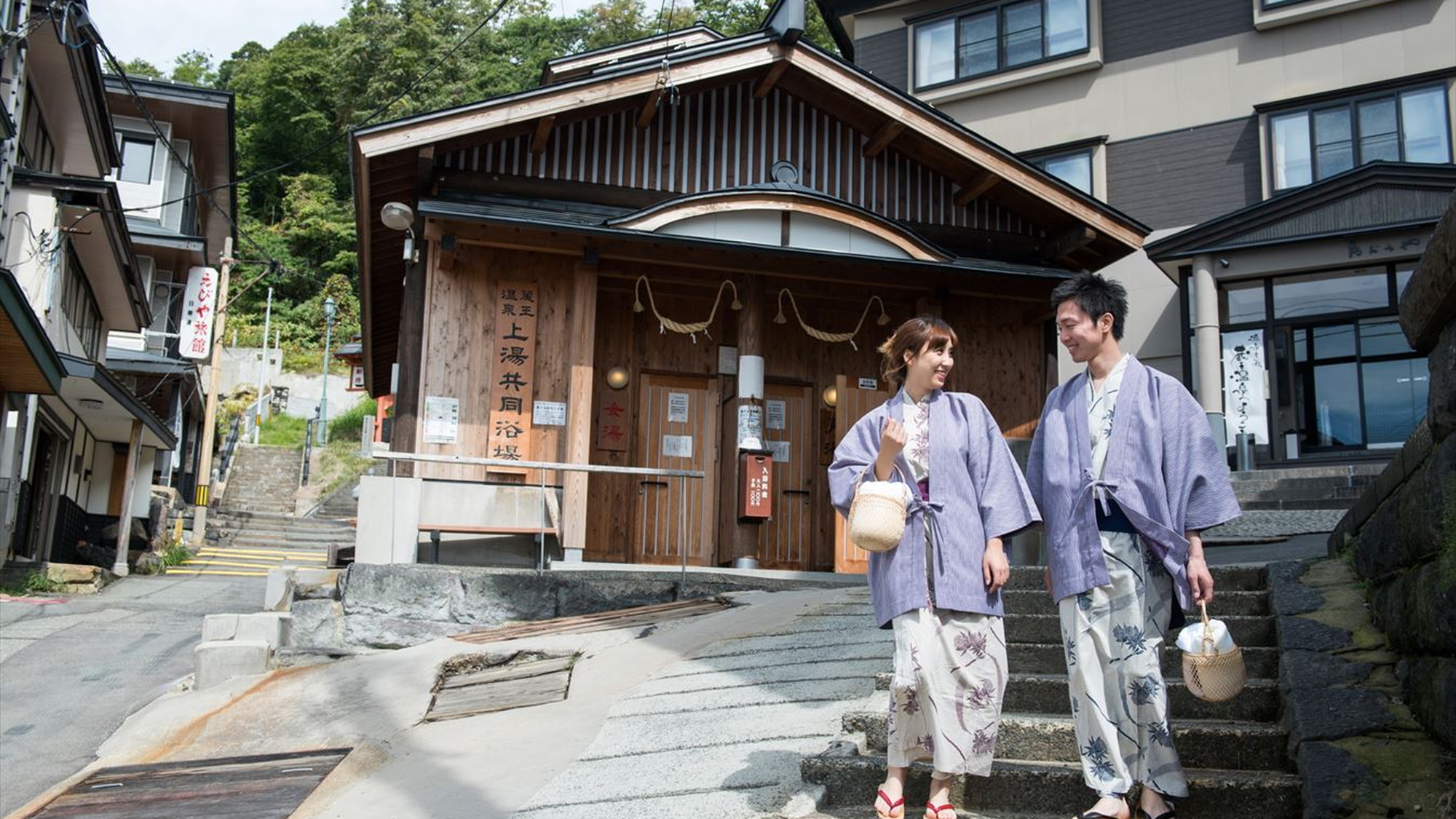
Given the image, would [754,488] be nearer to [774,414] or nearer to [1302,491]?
[774,414]

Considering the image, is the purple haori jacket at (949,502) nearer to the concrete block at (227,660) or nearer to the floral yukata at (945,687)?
the floral yukata at (945,687)

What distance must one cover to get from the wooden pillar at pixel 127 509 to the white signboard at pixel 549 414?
11.8 meters

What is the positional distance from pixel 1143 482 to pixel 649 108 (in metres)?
9.35

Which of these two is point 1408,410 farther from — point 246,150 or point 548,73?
point 246,150

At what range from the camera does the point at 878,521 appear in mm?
4578

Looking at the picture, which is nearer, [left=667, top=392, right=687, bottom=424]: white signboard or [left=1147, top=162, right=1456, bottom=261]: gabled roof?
[left=667, top=392, right=687, bottom=424]: white signboard

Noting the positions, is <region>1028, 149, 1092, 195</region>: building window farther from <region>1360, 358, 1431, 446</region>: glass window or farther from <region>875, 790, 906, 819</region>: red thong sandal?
<region>875, 790, 906, 819</region>: red thong sandal

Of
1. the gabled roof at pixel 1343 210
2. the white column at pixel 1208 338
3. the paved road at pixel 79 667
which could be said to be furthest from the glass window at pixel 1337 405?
the paved road at pixel 79 667

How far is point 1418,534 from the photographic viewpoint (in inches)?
194

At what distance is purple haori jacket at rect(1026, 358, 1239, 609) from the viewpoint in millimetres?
4457

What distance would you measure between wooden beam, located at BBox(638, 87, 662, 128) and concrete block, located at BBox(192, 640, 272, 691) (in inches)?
264

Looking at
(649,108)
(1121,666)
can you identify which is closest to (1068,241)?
(649,108)

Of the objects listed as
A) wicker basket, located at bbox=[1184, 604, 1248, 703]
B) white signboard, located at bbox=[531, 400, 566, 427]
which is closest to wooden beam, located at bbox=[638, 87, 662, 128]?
white signboard, located at bbox=[531, 400, 566, 427]

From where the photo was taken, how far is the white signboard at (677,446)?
13375 millimetres
